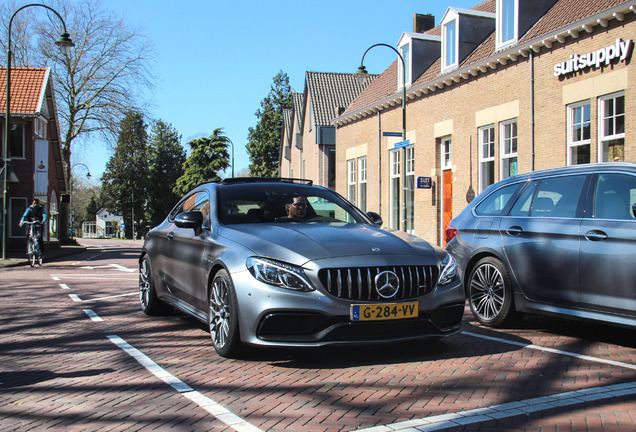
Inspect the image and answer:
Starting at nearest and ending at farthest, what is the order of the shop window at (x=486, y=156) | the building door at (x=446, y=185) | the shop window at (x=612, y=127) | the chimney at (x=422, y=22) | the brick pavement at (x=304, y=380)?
the brick pavement at (x=304, y=380), the shop window at (x=612, y=127), the shop window at (x=486, y=156), the building door at (x=446, y=185), the chimney at (x=422, y=22)

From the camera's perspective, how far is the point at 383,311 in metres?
4.74

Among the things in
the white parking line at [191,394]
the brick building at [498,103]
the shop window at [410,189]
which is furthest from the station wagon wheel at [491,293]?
the shop window at [410,189]

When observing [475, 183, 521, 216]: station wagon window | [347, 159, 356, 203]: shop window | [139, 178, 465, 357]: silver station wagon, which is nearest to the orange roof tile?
[347, 159, 356, 203]: shop window

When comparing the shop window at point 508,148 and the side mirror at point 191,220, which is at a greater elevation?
the shop window at point 508,148

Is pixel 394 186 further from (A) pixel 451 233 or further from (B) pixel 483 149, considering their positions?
(A) pixel 451 233

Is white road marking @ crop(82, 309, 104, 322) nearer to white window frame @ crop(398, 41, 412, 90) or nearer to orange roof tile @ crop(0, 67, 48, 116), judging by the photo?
white window frame @ crop(398, 41, 412, 90)

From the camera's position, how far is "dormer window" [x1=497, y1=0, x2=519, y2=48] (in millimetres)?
17531

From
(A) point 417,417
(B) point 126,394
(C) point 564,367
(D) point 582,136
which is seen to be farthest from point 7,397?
(D) point 582,136

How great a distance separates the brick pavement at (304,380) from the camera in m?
3.65

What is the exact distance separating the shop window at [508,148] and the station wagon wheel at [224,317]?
13087mm

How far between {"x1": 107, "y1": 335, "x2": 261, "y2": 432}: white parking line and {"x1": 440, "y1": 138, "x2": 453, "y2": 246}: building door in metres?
15.3

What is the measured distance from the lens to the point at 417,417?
3.65 metres

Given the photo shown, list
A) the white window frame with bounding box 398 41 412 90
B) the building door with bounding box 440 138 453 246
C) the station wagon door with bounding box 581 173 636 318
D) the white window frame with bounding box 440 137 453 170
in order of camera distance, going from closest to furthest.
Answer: the station wagon door with bounding box 581 173 636 318, the building door with bounding box 440 138 453 246, the white window frame with bounding box 440 137 453 170, the white window frame with bounding box 398 41 412 90

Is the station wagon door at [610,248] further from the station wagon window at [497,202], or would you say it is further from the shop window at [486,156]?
the shop window at [486,156]
